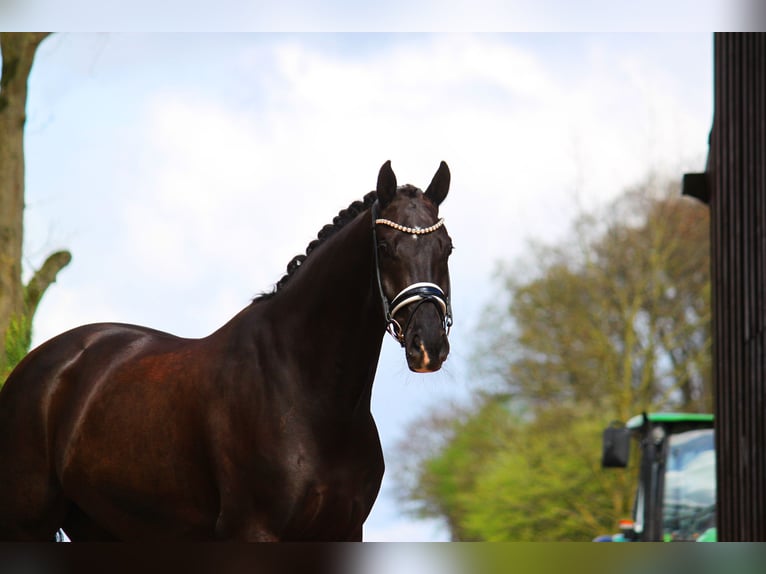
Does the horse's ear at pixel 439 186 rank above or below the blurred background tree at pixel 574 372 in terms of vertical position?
below

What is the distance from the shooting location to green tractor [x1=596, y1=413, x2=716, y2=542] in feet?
42.0

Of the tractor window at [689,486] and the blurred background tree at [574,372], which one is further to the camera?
the blurred background tree at [574,372]

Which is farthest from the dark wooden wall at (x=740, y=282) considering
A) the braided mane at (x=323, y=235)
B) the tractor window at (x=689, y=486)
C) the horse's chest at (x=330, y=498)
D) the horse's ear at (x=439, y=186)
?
the horse's chest at (x=330, y=498)

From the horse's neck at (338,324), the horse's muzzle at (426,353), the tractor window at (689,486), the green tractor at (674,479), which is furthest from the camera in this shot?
the tractor window at (689,486)

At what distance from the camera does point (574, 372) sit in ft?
74.4

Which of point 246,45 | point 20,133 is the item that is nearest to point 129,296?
point 20,133

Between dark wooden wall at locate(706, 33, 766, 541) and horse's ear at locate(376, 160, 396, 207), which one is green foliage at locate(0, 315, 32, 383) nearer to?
horse's ear at locate(376, 160, 396, 207)

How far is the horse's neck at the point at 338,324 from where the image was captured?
9.89 ft

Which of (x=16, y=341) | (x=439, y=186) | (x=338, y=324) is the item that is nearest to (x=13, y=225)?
(x=16, y=341)

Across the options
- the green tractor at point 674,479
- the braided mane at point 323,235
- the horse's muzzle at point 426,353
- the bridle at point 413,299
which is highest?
the green tractor at point 674,479

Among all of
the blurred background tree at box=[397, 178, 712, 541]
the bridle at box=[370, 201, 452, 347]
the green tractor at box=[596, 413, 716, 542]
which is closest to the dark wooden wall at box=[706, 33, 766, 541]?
the green tractor at box=[596, 413, 716, 542]

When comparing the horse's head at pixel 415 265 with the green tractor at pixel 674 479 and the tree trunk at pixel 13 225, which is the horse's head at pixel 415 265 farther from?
the green tractor at pixel 674 479

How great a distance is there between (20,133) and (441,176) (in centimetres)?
131

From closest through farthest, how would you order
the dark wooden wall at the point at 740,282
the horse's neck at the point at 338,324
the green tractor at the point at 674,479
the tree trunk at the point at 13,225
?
the horse's neck at the point at 338,324 → the tree trunk at the point at 13,225 → the dark wooden wall at the point at 740,282 → the green tractor at the point at 674,479
